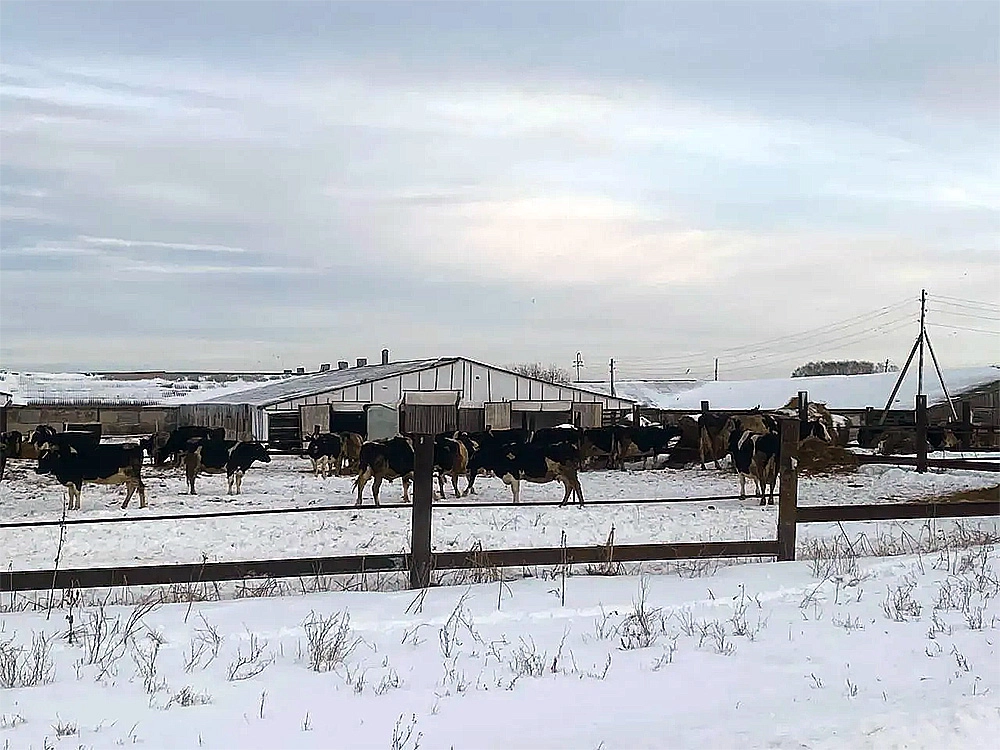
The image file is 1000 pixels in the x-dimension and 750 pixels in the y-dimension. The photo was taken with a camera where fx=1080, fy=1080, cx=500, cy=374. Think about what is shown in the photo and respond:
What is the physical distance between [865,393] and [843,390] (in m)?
1.93

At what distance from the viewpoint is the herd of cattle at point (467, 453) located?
17.3 meters

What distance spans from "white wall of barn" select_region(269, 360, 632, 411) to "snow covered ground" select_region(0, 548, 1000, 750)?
107 ft

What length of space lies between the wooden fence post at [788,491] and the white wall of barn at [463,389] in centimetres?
3038

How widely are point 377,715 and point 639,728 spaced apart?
3.90 feet

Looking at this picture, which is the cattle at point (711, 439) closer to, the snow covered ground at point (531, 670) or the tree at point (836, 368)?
the snow covered ground at point (531, 670)

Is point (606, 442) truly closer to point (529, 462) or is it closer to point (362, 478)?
point (529, 462)

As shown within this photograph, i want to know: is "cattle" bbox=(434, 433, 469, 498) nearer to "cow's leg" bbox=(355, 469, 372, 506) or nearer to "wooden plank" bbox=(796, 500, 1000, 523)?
"cow's leg" bbox=(355, 469, 372, 506)

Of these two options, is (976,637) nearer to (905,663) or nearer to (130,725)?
(905,663)

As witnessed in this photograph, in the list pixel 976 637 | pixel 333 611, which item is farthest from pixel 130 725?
pixel 976 637

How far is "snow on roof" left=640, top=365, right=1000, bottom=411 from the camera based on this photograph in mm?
60844

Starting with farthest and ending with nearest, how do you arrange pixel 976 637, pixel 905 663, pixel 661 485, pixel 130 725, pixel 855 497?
pixel 661 485 < pixel 855 497 < pixel 976 637 < pixel 905 663 < pixel 130 725

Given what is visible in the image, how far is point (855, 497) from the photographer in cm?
1847

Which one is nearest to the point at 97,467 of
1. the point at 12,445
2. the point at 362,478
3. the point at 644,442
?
the point at 362,478

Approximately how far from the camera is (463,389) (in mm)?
42969
